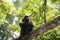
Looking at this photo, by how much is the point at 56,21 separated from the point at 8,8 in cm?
412

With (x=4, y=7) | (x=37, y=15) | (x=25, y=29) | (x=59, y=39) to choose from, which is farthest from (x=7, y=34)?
(x=59, y=39)

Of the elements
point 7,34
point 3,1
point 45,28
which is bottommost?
point 7,34

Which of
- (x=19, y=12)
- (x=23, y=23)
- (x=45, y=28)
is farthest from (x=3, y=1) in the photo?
(x=45, y=28)

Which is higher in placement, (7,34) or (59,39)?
(59,39)

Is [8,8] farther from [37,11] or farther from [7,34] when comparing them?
[7,34]

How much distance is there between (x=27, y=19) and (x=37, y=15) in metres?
3.38

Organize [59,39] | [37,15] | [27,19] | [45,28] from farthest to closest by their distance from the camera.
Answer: [37,15], [27,19], [45,28], [59,39]

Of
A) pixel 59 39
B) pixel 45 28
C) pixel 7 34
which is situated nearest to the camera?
pixel 59 39

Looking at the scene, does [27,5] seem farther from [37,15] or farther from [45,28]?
[45,28]

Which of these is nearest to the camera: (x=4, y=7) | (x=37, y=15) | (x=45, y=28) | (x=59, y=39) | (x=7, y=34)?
(x=59, y=39)

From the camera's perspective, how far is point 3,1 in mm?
7516

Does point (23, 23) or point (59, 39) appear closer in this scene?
point (59, 39)

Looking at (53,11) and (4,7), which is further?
(53,11)

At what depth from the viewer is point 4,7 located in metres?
7.39
